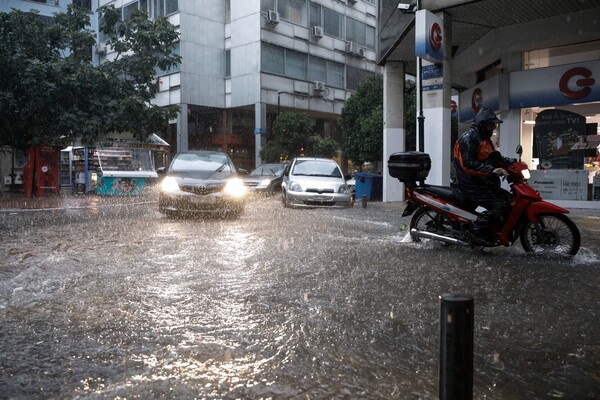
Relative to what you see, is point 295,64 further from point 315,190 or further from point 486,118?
point 486,118

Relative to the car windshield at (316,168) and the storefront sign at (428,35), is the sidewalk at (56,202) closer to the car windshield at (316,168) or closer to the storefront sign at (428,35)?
the car windshield at (316,168)

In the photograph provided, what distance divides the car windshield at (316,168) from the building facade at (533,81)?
3735 mm

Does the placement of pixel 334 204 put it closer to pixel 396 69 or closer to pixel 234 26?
pixel 396 69

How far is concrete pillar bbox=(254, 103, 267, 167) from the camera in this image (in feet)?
128

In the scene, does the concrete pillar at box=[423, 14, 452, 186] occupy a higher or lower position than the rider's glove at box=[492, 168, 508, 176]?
higher

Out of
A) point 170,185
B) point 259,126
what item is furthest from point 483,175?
point 259,126

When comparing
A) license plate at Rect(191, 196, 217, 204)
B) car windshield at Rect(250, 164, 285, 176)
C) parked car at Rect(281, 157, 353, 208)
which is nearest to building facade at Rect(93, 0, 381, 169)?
car windshield at Rect(250, 164, 285, 176)

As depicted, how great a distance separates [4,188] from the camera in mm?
28047

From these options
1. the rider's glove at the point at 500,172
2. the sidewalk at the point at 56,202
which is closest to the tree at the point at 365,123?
the sidewalk at the point at 56,202

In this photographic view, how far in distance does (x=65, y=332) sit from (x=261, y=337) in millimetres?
1436

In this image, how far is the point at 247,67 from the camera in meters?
39.4

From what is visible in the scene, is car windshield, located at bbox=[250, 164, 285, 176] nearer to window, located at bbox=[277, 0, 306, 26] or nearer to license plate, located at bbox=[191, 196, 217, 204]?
license plate, located at bbox=[191, 196, 217, 204]

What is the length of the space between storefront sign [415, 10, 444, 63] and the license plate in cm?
545

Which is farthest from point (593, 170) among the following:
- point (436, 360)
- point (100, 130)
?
point (100, 130)
